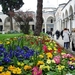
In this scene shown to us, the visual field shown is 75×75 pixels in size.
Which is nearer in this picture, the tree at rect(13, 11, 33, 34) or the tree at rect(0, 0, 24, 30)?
the tree at rect(13, 11, 33, 34)

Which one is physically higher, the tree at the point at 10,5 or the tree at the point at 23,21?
the tree at the point at 10,5

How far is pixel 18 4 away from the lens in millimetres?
54844

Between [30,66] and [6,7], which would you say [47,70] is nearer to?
[30,66]

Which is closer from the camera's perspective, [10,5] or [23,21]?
[23,21]

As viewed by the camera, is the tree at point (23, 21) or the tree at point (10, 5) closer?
the tree at point (23, 21)

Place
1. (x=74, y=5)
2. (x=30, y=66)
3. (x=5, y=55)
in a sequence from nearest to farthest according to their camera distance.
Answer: (x=30, y=66)
(x=5, y=55)
(x=74, y=5)

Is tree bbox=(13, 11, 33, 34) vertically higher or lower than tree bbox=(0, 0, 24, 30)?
lower

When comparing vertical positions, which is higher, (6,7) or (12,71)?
(6,7)

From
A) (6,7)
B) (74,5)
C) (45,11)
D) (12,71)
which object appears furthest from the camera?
(45,11)

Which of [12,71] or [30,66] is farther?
[30,66]

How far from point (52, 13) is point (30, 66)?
8542cm

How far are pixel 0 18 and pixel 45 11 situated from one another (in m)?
14.5

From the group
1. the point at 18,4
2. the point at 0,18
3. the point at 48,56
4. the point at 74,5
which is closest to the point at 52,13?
the point at 0,18

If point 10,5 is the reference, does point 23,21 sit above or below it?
below
